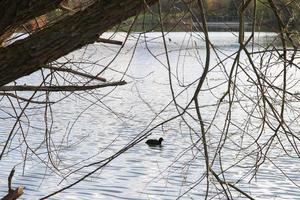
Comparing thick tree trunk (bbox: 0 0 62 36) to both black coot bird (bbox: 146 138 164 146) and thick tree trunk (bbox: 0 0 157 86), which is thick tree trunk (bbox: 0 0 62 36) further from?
black coot bird (bbox: 146 138 164 146)

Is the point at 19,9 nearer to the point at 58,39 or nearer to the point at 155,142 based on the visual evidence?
the point at 58,39

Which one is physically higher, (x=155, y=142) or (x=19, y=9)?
(x=19, y=9)

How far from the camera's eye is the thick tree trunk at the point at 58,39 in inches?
81.2


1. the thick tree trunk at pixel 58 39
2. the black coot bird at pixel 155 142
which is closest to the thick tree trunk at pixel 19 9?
the thick tree trunk at pixel 58 39

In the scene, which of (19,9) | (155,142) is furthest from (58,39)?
(155,142)

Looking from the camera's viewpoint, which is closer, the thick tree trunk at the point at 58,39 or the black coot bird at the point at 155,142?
the thick tree trunk at the point at 58,39

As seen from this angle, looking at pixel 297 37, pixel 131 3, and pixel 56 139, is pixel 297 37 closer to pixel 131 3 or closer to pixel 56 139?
pixel 131 3

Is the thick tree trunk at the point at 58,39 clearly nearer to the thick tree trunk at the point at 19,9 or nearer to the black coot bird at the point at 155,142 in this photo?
the thick tree trunk at the point at 19,9

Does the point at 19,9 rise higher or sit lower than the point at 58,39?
higher

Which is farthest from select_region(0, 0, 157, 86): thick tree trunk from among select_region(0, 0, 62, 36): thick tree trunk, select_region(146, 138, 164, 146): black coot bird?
select_region(146, 138, 164, 146): black coot bird

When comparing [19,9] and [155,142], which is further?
[155,142]

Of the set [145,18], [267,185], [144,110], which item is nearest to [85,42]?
[145,18]

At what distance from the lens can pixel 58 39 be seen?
2.06m

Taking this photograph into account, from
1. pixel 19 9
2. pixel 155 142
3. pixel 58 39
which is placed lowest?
pixel 155 142
